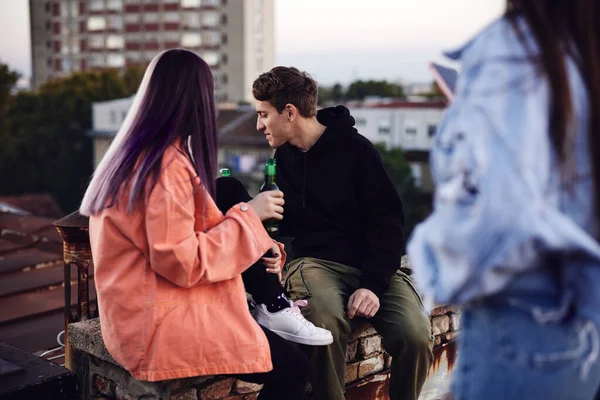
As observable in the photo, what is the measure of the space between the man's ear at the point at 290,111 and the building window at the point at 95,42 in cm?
7467

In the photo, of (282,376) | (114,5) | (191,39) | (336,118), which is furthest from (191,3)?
(282,376)

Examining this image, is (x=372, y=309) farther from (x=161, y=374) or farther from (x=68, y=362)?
(x=68, y=362)

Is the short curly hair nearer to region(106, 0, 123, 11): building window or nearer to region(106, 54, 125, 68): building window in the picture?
region(106, 0, 123, 11): building window

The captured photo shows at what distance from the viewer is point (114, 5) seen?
236 ft

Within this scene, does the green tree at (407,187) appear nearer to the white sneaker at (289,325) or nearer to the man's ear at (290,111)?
the man's ear at (290,111)

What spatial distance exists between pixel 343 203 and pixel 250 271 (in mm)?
729

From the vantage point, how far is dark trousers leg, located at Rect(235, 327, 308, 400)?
2367mm

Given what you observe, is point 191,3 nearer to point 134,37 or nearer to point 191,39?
point 191,39

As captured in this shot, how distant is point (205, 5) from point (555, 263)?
72.3 metres

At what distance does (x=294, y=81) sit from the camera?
10.7 ft

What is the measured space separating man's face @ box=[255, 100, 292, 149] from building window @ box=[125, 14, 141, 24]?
72.7m

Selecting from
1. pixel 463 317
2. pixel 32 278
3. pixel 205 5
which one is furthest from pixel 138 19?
pixel 463 317

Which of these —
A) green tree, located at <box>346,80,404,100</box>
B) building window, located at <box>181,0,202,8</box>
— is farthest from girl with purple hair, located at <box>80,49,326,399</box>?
building window, located at <box>181,0,202,8</box>

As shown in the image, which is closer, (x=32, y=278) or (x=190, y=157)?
(x=190, y=157)
